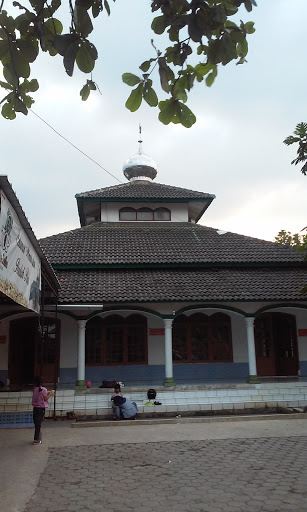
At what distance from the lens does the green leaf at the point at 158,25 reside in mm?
2768

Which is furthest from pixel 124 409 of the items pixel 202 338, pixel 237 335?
pixel 237 335

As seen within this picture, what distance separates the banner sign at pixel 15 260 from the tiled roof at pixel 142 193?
10.0 metres

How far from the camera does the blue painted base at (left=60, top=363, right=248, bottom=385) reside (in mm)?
13609

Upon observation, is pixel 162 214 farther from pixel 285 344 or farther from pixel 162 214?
pixel 285 344

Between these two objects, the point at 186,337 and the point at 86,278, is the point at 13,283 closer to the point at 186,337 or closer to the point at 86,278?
the point at 86,278

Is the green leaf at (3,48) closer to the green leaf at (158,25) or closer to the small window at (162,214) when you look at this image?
the green leaf at (158,25)

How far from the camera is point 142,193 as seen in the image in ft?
57.9

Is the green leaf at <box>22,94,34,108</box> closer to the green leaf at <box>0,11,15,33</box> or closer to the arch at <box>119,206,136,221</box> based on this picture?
the green leaf at <box>0,11,15,33</box>

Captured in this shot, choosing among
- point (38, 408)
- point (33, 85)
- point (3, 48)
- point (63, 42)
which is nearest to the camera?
point (63, 42)

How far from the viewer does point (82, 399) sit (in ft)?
38.0

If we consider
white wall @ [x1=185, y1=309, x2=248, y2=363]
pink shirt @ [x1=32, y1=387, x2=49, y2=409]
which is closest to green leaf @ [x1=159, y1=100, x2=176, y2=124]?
pink shirt @ [x1=32, y1=387, x2=49, y2=409]

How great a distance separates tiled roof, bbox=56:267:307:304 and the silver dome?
286 inches

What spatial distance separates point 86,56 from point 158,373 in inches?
486

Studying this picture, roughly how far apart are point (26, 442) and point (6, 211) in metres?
5.42
